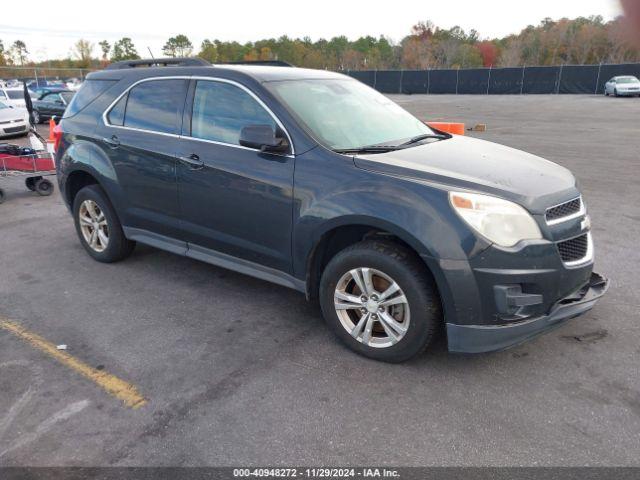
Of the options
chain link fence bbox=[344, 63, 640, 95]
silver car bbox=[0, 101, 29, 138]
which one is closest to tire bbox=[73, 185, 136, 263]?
silver car bbox=[0, 101, 29, 138]

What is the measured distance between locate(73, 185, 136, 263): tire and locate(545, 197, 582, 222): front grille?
12.4 feet

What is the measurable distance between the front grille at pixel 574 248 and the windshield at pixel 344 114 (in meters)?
1.41

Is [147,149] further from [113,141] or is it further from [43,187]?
[43,187]

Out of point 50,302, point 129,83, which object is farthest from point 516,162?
point 50,302

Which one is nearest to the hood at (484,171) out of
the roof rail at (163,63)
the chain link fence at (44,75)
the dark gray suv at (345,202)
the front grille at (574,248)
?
the dark gray suv at (345,202)

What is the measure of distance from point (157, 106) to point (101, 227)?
4.78 ft

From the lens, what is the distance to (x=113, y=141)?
480cm

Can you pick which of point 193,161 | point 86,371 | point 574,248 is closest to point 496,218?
point 574,248

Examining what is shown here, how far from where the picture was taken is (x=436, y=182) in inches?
126

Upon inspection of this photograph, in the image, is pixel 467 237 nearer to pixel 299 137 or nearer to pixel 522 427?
pixel 522 427

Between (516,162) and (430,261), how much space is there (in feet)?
3.92

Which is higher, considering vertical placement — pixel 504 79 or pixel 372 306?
pixel 504 79

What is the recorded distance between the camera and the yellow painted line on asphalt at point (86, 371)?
10.3 feet

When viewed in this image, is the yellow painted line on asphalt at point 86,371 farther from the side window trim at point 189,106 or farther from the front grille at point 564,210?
the front grille at point 564,210
